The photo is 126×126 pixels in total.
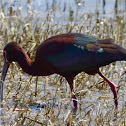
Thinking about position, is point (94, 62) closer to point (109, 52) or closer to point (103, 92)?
point (109, 52)

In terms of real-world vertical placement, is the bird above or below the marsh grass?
above

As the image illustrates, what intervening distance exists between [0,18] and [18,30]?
89 centimetres

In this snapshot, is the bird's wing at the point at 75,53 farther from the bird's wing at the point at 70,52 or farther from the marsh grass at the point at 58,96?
the marsh grass at the point at 58,96

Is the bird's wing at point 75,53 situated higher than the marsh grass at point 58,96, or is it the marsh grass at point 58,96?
the bird's wing at point 75,53

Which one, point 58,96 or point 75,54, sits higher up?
point 75,54

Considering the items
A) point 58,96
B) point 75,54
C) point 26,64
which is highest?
point 75,54

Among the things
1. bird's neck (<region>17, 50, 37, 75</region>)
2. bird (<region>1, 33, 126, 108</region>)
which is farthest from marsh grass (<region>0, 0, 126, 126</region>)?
bird (<region>1, 33, 126, 108</region>)

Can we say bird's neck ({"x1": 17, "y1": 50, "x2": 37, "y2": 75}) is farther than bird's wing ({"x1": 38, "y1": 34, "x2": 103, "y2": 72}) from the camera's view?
Yes

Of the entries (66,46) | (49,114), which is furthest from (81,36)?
(49,114)

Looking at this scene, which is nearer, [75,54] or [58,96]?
[75,54]

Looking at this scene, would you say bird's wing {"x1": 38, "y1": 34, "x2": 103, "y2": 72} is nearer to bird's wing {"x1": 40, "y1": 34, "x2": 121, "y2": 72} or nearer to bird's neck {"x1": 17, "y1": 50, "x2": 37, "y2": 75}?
bird's wing {"x1": 40, "y1": 34, "x2": 121, "y2": 72}

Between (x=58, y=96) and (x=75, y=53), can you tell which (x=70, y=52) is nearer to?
(x=75, y=53)

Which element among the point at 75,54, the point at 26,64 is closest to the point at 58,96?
the point at 26,64

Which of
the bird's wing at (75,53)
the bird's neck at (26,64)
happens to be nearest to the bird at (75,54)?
the bird's wing at (75,53)
